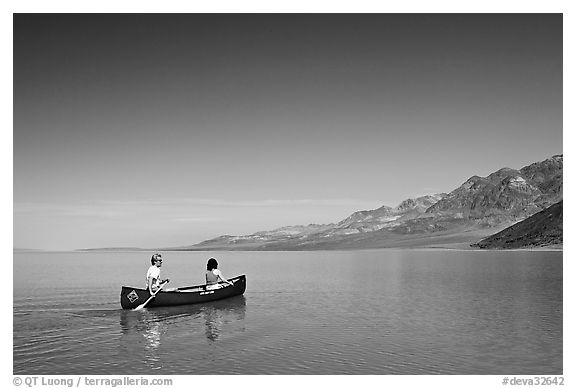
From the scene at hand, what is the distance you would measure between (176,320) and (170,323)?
0.53 metres

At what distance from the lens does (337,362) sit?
412 inches

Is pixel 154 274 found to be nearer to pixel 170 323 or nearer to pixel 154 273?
pixel 154 273

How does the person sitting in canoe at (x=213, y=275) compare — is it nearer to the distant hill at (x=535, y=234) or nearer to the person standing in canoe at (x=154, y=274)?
the person standing in canoe at (x=154, y=274)

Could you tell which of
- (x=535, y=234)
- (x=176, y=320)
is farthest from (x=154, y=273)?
(x=535, y=234)

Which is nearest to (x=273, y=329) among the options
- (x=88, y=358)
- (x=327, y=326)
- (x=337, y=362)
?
(x=327, y=326)

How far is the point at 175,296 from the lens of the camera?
1761 cm

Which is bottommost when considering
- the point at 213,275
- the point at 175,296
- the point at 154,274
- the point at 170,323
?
the point at 170,323

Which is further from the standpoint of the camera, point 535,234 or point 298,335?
point 535,234

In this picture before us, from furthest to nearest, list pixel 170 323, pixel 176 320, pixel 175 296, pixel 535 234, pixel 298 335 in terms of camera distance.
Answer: pixel 535 234 < pixel 175 296 < pixel 176 320 < pixel 170 323 < pixel 298 335

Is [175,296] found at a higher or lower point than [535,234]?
lower

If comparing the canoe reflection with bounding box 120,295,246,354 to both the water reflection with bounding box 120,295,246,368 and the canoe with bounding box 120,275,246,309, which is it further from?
the canoe with bounding box 120,275,246,309

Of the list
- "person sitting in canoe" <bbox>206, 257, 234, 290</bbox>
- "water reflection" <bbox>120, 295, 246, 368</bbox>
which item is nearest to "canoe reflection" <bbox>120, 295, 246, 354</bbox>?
"water reflection" <bbox>120, 295, 246, 368</bbox>

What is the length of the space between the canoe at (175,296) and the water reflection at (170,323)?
0.62 feet
